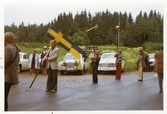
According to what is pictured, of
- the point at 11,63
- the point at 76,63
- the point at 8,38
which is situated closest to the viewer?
the point at 11,63

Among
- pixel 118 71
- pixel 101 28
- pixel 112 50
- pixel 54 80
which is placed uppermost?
pixel 101 28

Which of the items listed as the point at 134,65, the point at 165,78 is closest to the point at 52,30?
the point at 134,65

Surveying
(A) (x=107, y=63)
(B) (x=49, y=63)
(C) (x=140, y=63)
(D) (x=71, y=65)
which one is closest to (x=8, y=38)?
(B) (x=49, y=63)

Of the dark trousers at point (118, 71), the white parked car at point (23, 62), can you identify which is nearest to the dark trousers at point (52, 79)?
the white parked car at point (23, 62)

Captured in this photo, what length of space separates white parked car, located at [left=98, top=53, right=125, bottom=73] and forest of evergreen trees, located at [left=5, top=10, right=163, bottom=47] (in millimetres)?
170

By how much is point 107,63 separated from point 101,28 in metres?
0.47

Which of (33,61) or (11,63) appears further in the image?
(33,61)

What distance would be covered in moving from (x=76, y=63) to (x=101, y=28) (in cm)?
57

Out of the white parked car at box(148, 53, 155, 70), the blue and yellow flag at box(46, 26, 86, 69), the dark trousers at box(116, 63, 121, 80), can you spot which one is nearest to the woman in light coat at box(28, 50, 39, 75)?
the blue and yellow flag at box(46, 26, 86, 69)

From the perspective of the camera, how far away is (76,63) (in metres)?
3.74

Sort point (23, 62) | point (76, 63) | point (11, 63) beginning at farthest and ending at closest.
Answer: point (76, 63) → point (23, 62) → point (11, 63)

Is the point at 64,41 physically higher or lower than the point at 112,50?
higher

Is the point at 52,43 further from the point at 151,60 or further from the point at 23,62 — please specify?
the point at 151,60

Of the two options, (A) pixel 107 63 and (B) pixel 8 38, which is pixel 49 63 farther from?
(A) pixel 107 63
